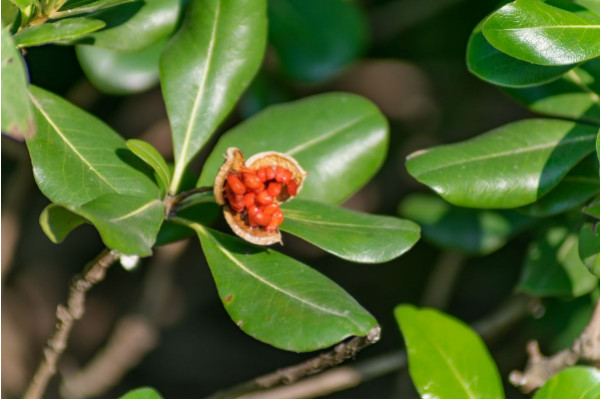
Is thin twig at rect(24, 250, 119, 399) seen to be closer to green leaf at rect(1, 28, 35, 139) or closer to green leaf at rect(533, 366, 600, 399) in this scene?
green leaf at rect(1, 28, 35, 139)

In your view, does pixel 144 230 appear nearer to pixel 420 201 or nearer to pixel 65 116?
pixel 65 116

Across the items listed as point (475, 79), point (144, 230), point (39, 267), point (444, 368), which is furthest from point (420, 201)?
point (39, 267)

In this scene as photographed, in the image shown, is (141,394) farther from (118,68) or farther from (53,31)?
(118,68)

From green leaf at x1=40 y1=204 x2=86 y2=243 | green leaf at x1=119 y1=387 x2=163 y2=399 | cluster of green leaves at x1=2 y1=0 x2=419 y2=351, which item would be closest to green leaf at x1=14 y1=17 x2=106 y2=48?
cluster of green leaves at x1=2 y1=0 x2=419 y2=351

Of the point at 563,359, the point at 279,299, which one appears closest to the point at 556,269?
the point at 563,359

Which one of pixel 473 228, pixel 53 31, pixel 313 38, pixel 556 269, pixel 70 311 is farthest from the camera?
pixel 313 38
